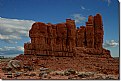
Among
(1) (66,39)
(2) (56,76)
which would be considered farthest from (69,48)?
(2) (56,76)

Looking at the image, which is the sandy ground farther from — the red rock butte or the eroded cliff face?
the eroded cliff face

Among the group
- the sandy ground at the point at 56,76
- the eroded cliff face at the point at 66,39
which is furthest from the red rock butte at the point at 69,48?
the sandy ground at the point at 56,76

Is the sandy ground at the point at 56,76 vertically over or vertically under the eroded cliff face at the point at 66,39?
under

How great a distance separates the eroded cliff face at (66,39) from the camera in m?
29.9

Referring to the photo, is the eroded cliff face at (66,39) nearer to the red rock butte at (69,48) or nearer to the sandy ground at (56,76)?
the red rock butte at (69,48)

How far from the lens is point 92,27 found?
32969 mm

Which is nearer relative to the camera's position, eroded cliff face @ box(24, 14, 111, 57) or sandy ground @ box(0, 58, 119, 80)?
sandy ground @ box(0, 58, 119, 80)

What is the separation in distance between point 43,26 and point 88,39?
4.62 meters

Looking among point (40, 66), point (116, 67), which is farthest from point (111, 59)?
point (40, 66)

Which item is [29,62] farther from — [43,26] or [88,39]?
[88,39]

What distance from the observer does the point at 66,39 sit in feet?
105

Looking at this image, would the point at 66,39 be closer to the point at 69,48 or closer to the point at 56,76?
the point at 69,48

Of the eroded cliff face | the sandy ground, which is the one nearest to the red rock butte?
the eroded cliff face

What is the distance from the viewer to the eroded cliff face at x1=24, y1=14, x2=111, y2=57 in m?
29.9
